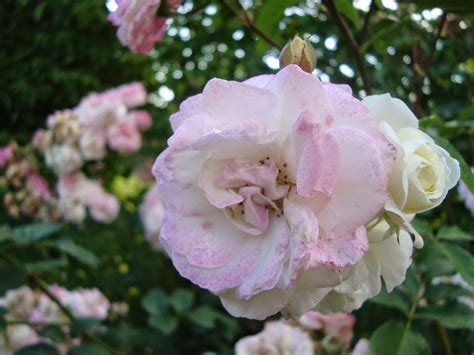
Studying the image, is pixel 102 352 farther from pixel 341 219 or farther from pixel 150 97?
pixel 150 97

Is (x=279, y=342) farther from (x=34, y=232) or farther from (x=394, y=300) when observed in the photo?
(x=34, y=232)

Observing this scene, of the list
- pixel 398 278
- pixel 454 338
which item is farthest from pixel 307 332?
pixel 398 278

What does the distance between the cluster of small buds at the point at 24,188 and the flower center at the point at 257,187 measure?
1.61 m

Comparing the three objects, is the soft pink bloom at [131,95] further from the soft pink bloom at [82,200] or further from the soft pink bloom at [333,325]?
the soft pink bloom at [333,325]

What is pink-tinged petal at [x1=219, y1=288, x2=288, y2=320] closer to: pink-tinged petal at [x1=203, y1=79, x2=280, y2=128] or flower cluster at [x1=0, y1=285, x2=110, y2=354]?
pink-tinged petal at [x1=203, y1=79, x2=280, y2=128]

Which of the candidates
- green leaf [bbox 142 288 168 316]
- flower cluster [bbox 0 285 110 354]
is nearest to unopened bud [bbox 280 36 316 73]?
flower cluster [bbox 0 285 110 354]

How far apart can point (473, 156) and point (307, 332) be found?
48 cm

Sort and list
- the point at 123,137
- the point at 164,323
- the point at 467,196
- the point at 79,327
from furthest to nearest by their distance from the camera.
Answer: the point at 123,137, the point at 164,323, the point at 79,327, the point at 467,196

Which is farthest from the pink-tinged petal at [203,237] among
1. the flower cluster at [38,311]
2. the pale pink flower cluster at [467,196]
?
the flower cluster at [38,311]

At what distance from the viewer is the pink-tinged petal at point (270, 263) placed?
465 millimetres

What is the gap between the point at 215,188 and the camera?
1.65 feet

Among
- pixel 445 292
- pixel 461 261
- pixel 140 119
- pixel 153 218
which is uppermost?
pixel 461 261

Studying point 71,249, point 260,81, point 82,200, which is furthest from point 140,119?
point 260,81

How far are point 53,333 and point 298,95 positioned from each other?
974mm
